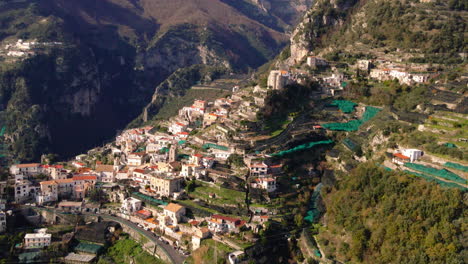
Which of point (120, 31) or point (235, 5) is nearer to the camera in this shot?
point (120, 31)

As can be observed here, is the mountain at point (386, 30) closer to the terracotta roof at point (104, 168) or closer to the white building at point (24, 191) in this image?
the terracotta roof at point (104, 168)

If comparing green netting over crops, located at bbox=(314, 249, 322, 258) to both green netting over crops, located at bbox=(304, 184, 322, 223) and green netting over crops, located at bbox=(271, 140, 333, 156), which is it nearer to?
green netting over crops, located at bbox=(304, 184, 322, 223)

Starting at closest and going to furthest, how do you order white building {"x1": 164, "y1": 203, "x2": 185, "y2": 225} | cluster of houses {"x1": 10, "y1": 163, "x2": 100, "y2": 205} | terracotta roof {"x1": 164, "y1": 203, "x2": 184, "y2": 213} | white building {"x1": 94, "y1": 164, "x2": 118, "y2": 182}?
white building {"x1": 164, "y1": 203, "x2": 185, "y2": 225} < terracotta roof {"x1": 164, "y1": 203, "x2": 184, "y2": 213} < cluster of houses {"x1": 10, "y1": 163, "x2": 100, "y2": 205} < white building {"x1": 94, "y1": 164, "x2": 118, "y2": 182}

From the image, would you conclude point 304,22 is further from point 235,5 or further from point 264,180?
point 235,5

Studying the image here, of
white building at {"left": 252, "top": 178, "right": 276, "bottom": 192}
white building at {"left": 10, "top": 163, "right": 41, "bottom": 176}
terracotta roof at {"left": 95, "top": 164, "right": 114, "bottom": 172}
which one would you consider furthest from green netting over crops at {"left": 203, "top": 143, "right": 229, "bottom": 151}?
white building at {"left": 10, "top": 163, "right": 41, "bottom": 176}

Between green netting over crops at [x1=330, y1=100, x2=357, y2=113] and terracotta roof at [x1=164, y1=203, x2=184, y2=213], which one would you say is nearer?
terracotta roof at [x1=164, y1=203, x2=184, y2=213]

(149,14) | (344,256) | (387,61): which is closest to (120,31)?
(149,14)
